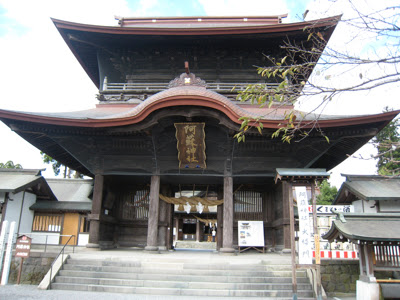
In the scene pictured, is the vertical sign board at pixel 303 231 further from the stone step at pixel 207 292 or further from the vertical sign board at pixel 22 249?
the vertical sign board at pixel 22 249

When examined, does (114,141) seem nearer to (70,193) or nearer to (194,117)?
(194,117)

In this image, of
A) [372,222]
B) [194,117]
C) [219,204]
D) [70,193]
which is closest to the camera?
[372,222]

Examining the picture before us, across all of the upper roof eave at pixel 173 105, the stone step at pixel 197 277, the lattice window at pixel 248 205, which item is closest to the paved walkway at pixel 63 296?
the stone step at pixel 197 277

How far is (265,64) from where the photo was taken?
14000 millimetres

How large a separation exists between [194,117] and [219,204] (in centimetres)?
429

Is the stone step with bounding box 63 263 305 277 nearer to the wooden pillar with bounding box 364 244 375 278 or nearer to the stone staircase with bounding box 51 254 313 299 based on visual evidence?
the stone staircase with bounding box 51 254 313 299

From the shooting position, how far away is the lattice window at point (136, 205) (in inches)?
567

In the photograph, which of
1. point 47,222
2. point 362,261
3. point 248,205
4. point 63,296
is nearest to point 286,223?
point 248,205

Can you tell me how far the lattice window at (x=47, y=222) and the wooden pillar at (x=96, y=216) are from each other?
5.51 m

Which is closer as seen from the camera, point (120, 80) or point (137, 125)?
point (137, 125)

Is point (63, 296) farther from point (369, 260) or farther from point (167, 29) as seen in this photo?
point (167, 29)

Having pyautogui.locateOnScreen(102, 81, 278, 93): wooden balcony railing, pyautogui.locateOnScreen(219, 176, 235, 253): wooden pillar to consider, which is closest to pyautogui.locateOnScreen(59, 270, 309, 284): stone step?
pyautogui.locateOnScreen(219, 176, 235, 253): wooden pillar

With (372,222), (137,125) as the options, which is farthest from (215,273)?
(137,125)

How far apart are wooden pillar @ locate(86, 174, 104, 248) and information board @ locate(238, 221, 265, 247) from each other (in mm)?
5600
